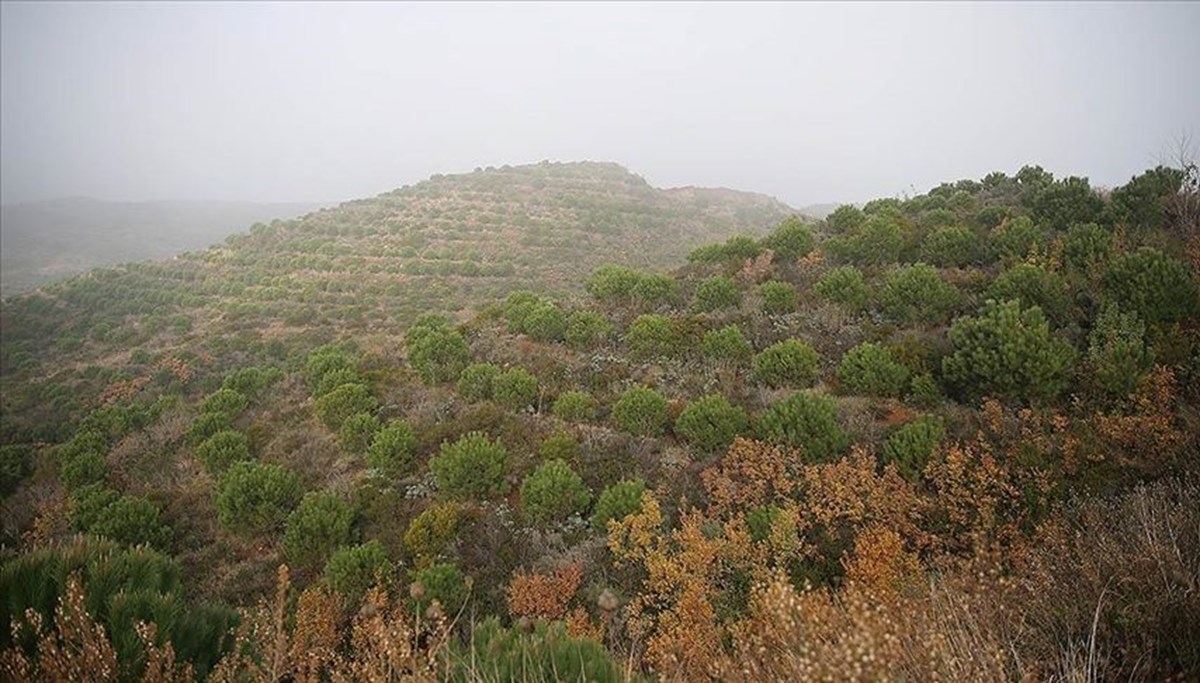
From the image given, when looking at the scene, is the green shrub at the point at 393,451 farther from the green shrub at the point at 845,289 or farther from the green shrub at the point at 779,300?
the green shrub at the point at 845,289

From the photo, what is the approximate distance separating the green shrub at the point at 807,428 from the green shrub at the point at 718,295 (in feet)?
24.9

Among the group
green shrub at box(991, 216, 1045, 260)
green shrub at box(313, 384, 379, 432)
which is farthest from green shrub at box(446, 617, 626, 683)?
green shrub at box(991, 216, 1045, 260)

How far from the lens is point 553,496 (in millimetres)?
11102

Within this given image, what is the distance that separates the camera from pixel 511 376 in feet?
51.0

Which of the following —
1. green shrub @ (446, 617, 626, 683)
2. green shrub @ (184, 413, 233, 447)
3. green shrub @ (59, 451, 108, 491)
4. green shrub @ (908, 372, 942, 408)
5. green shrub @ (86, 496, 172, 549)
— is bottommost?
green shrub @ (59, 451, 108, 491)

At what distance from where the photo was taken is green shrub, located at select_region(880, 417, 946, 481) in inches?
Answer: 399

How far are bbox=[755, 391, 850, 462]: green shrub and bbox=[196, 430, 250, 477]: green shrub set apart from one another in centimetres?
1385

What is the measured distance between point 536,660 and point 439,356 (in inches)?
609

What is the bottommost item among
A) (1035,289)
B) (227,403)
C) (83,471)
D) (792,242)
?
(83,471)

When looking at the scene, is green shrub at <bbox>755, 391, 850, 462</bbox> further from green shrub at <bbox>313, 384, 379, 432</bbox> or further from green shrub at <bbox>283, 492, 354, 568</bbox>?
green shrub at <bbox>313, 384, 379, 432</bbox>

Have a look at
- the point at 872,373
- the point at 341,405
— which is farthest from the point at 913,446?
the point at 341,405

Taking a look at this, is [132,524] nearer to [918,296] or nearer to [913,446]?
[913,446]

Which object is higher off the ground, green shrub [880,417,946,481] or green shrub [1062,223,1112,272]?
green shrub [1062,223,1112,272]

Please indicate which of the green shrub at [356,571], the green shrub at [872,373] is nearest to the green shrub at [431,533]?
the green shrub at [356,571]
